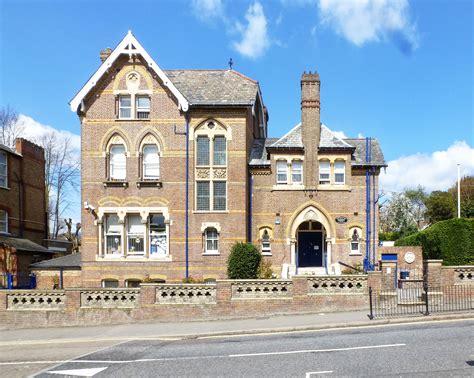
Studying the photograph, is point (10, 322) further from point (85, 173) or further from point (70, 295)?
point (85, 173)

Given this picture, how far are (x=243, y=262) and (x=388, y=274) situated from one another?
7101 mm

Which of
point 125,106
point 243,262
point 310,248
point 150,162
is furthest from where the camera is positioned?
point 310,248

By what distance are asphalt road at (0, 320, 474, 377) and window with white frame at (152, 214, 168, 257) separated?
10277 millimetres

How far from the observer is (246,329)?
15227 mm

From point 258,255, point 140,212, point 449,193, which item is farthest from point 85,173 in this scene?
point 449,193

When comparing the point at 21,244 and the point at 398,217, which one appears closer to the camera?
the point at 21,244

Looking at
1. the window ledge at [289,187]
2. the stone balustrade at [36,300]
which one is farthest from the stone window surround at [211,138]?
the stone balustrade at [36,300]

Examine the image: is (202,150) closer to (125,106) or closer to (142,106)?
(142,106)

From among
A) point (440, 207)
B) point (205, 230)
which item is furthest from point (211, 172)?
point (440, 207)

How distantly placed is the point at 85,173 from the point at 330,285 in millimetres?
14666

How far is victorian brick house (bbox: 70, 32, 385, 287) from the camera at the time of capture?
2455cm

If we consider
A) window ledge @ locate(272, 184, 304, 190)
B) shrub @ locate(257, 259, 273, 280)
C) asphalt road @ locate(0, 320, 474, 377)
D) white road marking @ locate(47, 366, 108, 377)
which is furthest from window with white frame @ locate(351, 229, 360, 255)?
white road marking @ locate(47, 366, 108, 377)

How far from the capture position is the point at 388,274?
18.4 meters

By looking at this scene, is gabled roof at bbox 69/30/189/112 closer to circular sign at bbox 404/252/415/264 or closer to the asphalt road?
the asphalt road
